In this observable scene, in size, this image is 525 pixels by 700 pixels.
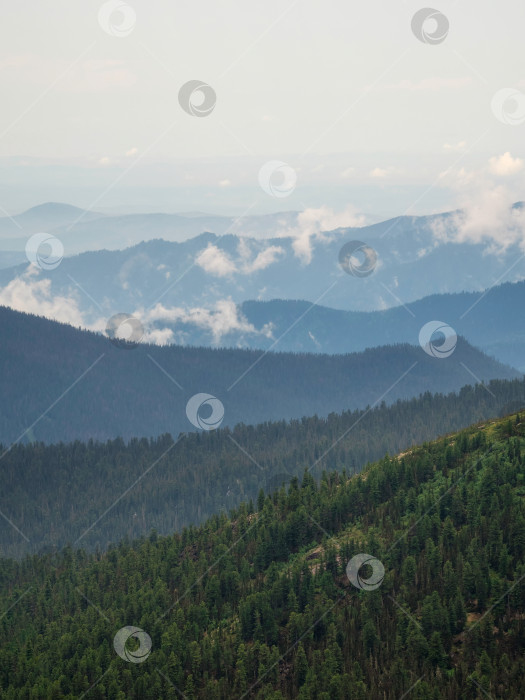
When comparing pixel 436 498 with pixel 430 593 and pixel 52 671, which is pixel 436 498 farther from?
pixel 52 671

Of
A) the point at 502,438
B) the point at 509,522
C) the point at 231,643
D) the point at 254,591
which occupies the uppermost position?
the point at 502,438

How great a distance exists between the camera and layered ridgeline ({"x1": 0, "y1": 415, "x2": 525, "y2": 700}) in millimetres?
94625

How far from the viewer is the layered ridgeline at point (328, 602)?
9462 cm

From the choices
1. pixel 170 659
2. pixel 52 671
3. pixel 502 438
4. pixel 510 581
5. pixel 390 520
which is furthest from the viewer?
pixel 502 438

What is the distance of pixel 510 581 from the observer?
98.9m

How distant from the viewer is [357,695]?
91188 millimetres

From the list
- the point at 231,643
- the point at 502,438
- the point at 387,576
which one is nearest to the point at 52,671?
the point at 231,643

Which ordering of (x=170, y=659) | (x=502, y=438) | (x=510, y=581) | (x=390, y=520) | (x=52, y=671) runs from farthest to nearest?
(x=502, y=438)
(x=390, y=520)
(x=52, y=671)
(x=170, y=659)
(x=510, y=581)

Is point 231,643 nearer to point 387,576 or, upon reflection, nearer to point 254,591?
point 254,591

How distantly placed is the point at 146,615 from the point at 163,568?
58.9ft

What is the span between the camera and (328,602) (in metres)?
108

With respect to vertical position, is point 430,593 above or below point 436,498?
below

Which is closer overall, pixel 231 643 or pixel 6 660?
pixel 231 643

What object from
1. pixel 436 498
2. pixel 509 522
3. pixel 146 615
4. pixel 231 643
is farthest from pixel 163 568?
pixel 509 522
